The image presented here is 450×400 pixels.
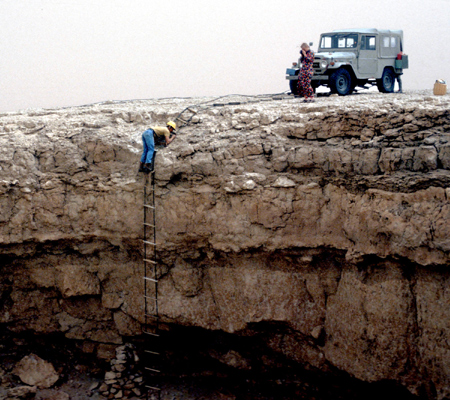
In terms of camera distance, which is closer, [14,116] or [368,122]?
[368,122]

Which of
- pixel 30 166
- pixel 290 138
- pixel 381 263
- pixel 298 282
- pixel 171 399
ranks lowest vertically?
pixel 171 399

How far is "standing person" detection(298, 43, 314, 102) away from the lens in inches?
339

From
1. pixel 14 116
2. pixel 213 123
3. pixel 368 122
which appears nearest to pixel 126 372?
pixel 213 123

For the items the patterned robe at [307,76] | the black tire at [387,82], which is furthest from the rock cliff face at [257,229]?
the black tire at [387,82]

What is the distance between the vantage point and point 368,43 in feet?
31.9

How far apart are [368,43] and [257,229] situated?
17.1 ft

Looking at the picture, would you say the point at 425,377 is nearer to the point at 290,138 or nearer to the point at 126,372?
the point at 290,138

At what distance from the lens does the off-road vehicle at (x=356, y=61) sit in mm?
9289

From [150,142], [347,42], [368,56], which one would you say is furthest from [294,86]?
[150,142]

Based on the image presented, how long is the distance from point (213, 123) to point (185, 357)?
4106 millimetres

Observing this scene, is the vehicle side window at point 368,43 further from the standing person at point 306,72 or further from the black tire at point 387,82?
the standing person at point 306,72

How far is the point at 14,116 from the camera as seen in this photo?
8922 millimetres

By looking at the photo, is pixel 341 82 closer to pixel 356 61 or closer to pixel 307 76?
pixel 356 61

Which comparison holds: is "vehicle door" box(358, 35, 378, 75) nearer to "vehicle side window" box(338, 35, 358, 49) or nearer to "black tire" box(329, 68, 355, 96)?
"vehicle side window" box(338, 35, 358, 49)
